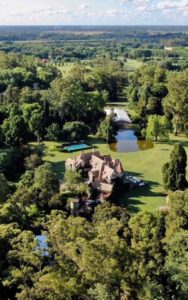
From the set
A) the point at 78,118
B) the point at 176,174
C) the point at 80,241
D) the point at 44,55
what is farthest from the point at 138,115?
the point at 44,55

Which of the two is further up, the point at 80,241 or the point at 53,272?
the point at 80,241

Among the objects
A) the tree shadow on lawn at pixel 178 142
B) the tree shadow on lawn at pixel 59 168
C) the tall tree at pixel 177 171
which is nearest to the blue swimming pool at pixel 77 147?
the tree shadow on lawn at pixel 59 168

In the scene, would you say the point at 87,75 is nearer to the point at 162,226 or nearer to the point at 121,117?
the point at 121,117

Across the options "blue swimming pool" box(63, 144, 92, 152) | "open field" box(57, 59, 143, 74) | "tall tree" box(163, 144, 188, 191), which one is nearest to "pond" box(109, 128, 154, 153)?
"blue swimming pool" box(63, 144, 92, 152)

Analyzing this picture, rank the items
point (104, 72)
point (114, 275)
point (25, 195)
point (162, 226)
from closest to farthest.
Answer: point (114, 275), point (162, 226), point (25, 195), point (104, 72)

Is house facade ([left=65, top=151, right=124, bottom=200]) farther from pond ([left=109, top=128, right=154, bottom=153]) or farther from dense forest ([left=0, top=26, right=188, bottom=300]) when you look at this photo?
pond ([left=109, top=128, right=154, bottom=153])

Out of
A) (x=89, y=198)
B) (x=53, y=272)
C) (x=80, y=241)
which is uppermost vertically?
(x=80, y=241)

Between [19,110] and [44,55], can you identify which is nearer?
[19,110]
